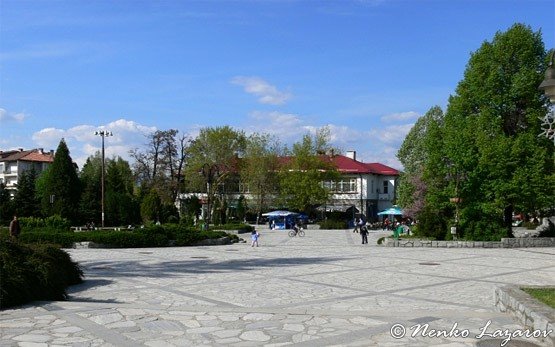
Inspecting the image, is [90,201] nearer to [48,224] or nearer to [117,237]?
[48,224]

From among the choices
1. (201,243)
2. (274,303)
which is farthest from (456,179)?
(274,303)

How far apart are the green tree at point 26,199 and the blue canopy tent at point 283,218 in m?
24.3

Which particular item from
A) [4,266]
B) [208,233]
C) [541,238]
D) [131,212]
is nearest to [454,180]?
[541,238]

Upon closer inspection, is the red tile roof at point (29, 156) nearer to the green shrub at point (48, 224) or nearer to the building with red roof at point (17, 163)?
the building with red roof at point (17, 163)

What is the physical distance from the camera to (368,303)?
455 inches

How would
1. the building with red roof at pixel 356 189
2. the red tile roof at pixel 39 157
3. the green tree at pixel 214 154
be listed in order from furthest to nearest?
the red tile roof at pixel 39 157 < the building with red roof at pixel 356 189 < the green tree at pixel 214 154

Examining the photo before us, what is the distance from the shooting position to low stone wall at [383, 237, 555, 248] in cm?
3094

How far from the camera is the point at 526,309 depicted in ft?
27.9

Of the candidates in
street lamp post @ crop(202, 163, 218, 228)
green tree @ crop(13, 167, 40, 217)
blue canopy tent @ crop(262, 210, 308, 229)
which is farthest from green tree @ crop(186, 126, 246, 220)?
green tree @ crop(13, 167, 40, 217)

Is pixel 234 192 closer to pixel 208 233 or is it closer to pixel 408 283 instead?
pixel 208 233

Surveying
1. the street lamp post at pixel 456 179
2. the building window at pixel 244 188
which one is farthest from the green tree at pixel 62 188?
the street lamp post at pixel 456 179

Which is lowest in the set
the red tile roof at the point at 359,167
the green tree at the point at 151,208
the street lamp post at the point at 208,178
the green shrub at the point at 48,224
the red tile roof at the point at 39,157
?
the green shrub at the point at 48,224

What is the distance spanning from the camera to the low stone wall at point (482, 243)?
30.9 meters

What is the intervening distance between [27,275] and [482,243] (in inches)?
1007
